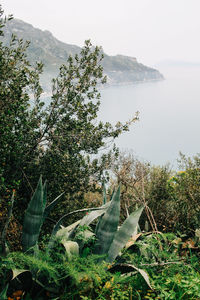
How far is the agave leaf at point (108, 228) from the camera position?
2.82 metres

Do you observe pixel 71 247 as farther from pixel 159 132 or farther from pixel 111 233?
pixel 159 132

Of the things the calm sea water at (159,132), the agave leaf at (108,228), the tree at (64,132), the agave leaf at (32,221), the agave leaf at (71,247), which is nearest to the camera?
the agave leaf at (71,247)

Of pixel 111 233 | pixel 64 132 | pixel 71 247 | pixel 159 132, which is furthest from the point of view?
pixel 159 132

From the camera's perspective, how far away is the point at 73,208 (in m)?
5.00

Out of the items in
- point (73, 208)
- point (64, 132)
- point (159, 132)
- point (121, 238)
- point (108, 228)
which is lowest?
point (159, 132)

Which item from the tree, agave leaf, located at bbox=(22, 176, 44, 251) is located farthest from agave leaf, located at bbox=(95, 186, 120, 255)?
the tree

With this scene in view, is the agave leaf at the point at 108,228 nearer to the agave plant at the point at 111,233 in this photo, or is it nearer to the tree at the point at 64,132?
the agave plant at the point at 111,233

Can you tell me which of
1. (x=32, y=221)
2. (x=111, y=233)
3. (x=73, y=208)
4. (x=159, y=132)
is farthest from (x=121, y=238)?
(x=159, y=132)

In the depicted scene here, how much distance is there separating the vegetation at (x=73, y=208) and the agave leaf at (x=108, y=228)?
0.01 meters

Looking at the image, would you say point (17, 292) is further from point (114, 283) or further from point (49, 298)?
point (114, 283)

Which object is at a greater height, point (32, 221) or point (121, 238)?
point (32, 221)

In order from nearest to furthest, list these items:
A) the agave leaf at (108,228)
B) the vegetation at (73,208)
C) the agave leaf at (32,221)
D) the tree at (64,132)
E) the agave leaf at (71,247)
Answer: the vegetation at (73,208)
the agave leaf at (71,247)
the agave leaf at (32,221)
the agave leaf at (108,228)
the tree at (64,132)

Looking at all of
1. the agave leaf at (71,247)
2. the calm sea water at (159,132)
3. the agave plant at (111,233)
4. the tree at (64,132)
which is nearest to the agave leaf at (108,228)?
the agave plant at (111,233)

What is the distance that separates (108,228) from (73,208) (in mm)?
2258
